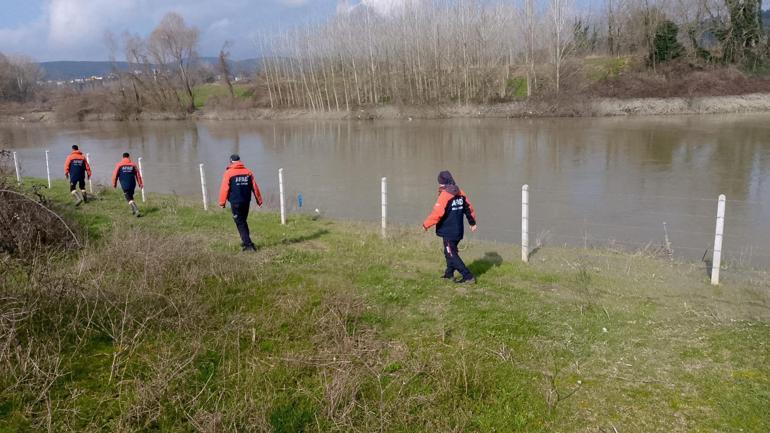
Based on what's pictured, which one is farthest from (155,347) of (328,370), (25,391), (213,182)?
(213,182)

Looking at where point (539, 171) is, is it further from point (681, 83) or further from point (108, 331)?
point (681, 83)

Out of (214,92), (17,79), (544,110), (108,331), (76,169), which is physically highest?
(17,79)

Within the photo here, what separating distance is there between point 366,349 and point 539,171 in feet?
53.5

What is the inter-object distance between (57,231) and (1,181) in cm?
188

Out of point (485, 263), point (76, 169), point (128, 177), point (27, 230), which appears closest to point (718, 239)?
point (485, 263)

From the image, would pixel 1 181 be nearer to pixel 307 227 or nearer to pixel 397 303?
pixel 307 227

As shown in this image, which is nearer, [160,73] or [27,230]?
[27,230]

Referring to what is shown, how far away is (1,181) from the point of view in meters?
9.03

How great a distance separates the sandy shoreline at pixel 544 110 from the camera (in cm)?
4275

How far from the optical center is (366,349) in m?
5.10

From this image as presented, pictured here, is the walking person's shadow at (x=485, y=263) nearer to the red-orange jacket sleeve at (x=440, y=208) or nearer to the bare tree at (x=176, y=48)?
the red-orange jacket sleeve at (x=440, y=208)

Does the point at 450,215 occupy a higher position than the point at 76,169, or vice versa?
the point at 76,169

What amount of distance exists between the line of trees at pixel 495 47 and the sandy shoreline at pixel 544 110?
2.24m

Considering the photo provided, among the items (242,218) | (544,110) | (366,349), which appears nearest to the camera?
(366,349)
